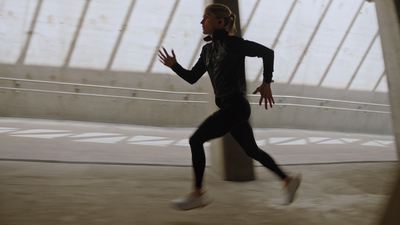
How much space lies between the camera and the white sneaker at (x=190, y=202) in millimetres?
2916

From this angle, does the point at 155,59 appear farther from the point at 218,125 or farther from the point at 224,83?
the point at 218,125

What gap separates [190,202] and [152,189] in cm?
122

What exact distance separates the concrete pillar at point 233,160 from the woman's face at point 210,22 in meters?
1.91

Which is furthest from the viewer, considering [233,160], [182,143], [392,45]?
[182,143]

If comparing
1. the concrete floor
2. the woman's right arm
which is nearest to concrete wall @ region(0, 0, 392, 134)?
the concrete floor

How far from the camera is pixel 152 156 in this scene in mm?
6398

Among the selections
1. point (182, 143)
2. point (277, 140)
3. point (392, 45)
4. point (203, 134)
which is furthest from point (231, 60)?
point (277, 140)

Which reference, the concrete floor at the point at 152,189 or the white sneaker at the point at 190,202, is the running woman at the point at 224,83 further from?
the concrete floor at the point at 152,189

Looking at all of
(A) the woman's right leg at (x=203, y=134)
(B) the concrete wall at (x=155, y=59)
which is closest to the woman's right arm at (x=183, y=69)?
(A) the woman's right leg at (x=203, y=134)

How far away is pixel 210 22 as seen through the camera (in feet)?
9.88

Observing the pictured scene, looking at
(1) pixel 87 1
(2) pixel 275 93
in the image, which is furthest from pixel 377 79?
(1) pixel 87 1

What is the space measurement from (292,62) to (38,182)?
1074 cm

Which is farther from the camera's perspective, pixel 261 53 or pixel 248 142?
pixel 248 142

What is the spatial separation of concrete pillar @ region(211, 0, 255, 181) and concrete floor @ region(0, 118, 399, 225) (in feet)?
0.49
